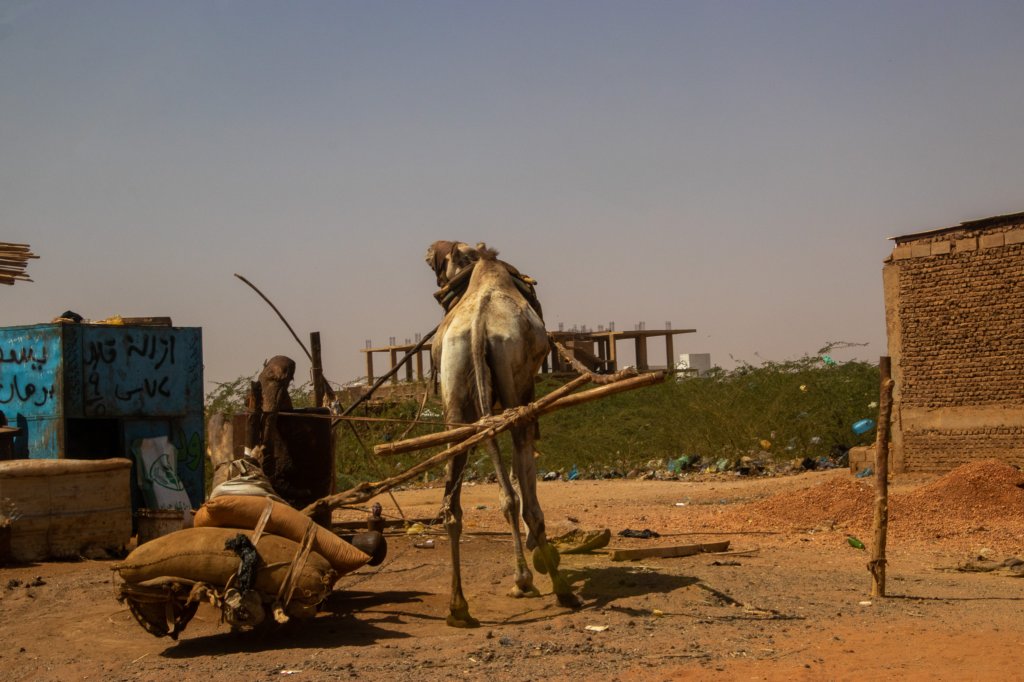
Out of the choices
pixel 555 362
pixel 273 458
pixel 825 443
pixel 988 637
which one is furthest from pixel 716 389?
pixel 988 637

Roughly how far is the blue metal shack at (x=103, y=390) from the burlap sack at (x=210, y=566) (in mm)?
6148

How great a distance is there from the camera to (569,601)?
782 cm

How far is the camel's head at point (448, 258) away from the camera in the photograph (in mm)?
9391

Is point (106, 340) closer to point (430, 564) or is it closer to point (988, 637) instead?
point (430, 564)

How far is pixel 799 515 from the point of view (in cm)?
1301

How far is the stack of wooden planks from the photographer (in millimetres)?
13805

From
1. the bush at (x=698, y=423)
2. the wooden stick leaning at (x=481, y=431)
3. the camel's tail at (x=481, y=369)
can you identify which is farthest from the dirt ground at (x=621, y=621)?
the bush at (x=698, y=423)

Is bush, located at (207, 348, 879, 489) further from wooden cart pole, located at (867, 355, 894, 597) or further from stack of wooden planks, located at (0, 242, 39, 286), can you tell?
wooden cart pole, located at (867, 355, 894, 597)

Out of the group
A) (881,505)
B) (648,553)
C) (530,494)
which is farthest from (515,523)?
(881,505)

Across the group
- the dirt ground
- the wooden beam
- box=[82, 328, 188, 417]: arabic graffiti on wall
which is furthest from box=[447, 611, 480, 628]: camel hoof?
box=[82, 328, 188, 417]: arabic graffiti on wall

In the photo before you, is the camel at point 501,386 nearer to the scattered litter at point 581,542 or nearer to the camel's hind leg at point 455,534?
the camel's hind leg at point 455,534

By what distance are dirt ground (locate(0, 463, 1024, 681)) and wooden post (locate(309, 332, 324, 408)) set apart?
1884mm

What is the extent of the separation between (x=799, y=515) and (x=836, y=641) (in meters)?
6.65

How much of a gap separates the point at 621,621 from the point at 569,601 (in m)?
0.61
